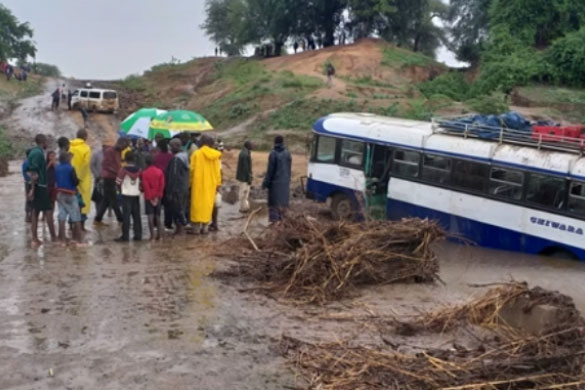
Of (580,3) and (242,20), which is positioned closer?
(580,3)

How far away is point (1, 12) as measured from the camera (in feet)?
226

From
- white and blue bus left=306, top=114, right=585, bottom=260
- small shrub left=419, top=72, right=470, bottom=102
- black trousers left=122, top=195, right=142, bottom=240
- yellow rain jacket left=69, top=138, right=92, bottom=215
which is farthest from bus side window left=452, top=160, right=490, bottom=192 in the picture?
small shrub left=419, top=72, right=470, bottom=102

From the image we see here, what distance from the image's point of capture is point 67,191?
36.8 feet

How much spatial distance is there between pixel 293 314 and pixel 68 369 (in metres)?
2.64

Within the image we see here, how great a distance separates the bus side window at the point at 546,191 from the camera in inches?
466

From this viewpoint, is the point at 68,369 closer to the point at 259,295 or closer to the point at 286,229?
the point at 259,295

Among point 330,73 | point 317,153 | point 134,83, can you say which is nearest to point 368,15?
point 330,73

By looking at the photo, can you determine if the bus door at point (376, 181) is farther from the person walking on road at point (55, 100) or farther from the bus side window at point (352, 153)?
the person walking on road at point (55, 100)

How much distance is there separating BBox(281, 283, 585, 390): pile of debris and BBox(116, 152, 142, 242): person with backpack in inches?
222

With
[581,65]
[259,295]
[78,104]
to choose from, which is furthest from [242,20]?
[259,295]

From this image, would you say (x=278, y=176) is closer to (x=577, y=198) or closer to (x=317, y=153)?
(x=317, y=153)

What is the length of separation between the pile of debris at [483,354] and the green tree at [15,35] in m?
66.6

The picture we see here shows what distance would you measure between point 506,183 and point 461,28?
4105 cm

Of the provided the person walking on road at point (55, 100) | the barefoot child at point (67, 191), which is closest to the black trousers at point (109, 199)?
the barefoot child at point (67, 191)
